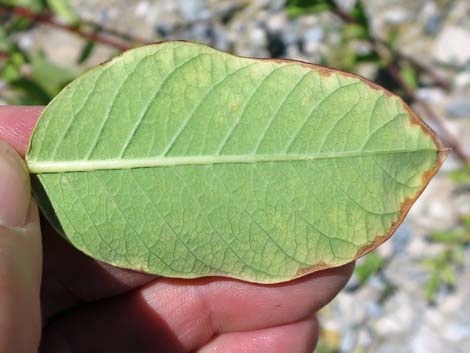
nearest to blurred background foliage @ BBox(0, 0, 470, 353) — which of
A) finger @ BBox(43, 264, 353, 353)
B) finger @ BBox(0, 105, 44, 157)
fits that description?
finger @ BBox(0, 105, 44, 157)

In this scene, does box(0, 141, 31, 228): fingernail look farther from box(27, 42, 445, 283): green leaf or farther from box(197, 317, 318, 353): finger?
box(197, 317, 318, 353): finger

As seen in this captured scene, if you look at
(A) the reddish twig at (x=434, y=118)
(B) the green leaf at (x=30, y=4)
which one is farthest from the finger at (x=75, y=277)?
(A) the reddish twig at (x=434, y=118)

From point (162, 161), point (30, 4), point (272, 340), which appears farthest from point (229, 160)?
point (30, 4)

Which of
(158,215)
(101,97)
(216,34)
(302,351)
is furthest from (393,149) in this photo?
(216,34)

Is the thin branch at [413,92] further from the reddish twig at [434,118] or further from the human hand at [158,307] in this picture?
the human hand at [158,307]

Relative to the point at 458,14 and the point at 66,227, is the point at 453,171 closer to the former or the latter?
the point at 458,14

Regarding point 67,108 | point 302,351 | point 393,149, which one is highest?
point 67,108

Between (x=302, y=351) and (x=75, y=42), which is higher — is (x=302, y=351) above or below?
below
